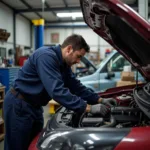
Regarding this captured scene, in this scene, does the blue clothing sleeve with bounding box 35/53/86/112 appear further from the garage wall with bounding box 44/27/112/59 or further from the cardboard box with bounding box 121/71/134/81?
the garage wall with bounding box 44/27/112/59

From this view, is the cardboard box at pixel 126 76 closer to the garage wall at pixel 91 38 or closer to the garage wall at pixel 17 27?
the garage wall at pixel 17 27

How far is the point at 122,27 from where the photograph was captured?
1.84m

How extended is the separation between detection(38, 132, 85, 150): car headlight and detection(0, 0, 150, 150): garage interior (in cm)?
399

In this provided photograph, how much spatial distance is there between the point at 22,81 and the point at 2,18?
8220 mm

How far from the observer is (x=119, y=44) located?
7.25 feet

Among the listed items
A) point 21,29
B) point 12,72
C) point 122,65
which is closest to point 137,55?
A: point 122,65

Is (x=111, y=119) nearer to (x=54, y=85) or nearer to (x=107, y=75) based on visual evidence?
(x=54, y=85)

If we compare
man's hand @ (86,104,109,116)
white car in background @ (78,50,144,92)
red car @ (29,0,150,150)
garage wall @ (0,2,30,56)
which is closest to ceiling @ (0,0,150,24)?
garage wall @ (0,2,30,56)

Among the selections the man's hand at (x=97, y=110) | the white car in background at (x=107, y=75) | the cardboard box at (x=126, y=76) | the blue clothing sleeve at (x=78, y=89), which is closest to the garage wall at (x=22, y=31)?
the white car in background at (x=107, y=75)

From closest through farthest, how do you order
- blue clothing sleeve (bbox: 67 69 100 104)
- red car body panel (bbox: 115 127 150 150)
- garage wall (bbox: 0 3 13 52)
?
red car body panel (bbox: 115 127 150 150), blue clothing sleeve (bbox: 67 69 100 104), garage wall (bbox: 0 3 13 52)

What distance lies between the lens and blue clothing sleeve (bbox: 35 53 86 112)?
5.56ft

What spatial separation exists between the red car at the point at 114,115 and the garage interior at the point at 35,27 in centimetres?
305

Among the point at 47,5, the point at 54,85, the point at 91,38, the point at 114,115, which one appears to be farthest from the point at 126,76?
the point at 91,38

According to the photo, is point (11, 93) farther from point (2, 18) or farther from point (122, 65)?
point (2, 18)
